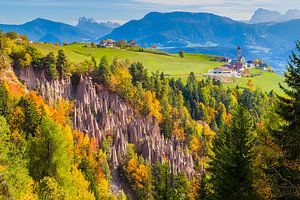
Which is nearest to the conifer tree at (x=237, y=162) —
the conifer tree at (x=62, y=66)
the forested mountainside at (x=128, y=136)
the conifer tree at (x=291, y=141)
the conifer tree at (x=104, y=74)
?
the forested mountainside at (x=128, y=136)

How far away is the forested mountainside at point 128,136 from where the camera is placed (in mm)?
27969

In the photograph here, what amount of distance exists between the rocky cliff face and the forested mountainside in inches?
10.9

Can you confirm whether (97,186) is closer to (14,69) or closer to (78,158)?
(78,158)

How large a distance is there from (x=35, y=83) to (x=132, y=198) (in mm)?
36409

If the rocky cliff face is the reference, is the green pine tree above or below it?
above

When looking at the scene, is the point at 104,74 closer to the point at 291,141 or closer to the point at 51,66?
the point at 51,66

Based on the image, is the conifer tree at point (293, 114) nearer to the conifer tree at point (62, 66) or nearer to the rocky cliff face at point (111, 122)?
the rocky cliff face at point (111, 122)

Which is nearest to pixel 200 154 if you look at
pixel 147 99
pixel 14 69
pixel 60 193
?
pixel 147 99

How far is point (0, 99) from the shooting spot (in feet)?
228

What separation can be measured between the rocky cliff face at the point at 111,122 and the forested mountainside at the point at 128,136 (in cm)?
28

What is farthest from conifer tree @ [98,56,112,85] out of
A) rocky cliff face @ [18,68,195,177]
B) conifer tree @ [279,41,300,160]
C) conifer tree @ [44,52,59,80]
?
conifer tree @ [279,41,300,160]

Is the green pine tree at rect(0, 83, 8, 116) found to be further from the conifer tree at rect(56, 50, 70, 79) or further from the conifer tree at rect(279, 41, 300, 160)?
the conifer tree at rect(279, 41, 300, 160)

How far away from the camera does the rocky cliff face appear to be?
301 feet

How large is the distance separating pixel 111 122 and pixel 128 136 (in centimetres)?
586
